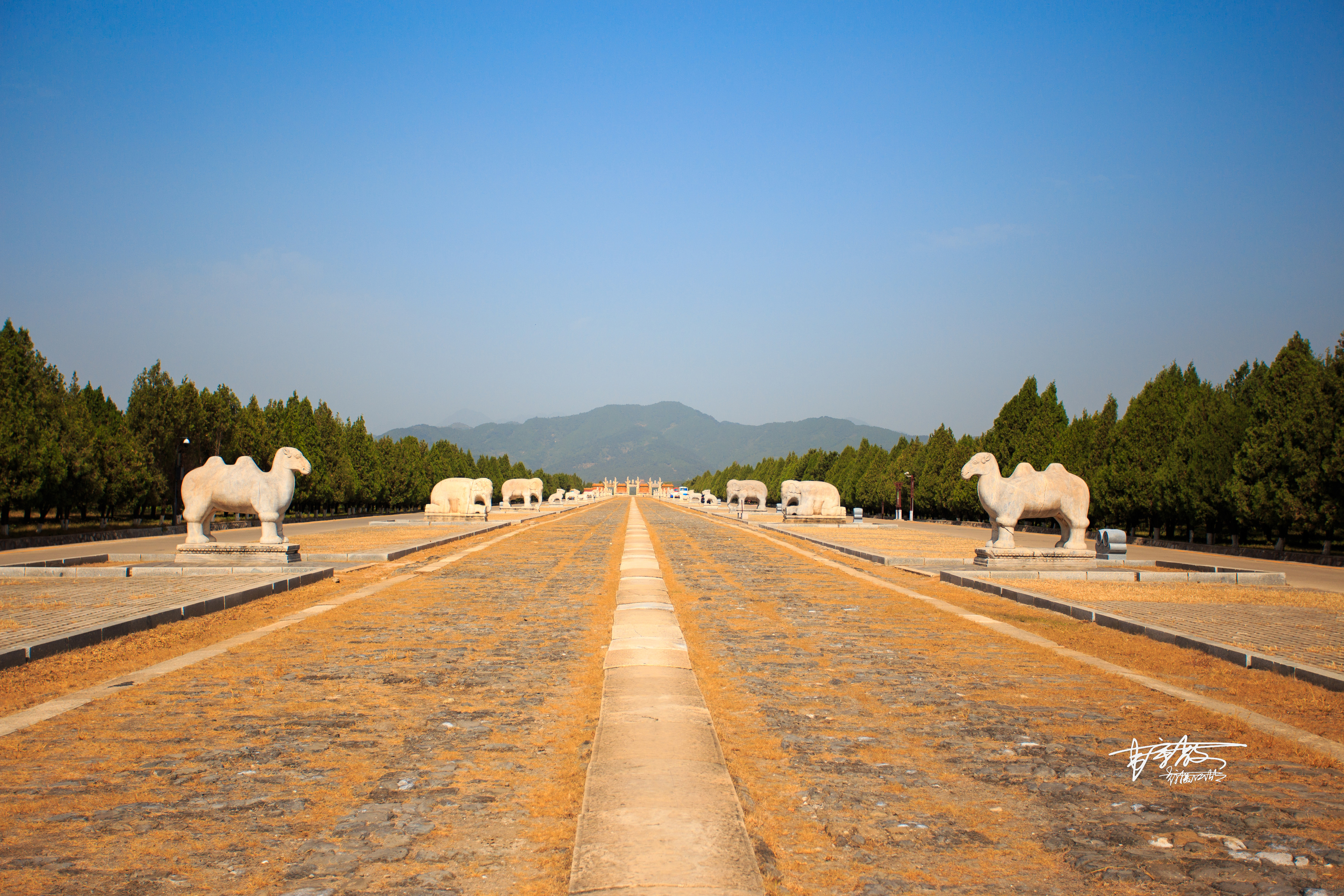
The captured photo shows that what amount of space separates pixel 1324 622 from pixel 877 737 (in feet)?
28.7

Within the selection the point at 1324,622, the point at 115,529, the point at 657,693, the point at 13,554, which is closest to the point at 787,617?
the point at 657,693

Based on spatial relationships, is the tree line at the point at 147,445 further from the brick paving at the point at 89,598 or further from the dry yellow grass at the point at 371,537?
the brick paving at the point at 89,598

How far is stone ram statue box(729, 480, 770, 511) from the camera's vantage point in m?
56.8

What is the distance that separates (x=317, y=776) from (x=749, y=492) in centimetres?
5441

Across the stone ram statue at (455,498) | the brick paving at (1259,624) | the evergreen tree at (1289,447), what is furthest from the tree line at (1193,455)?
the stone ram statue at (455,498)

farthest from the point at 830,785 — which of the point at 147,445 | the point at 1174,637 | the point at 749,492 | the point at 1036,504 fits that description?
the point at 749,492

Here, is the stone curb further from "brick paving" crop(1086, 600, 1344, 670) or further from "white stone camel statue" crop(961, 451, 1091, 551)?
"white stone camel statue" crop(961, 451, 1091, 551)

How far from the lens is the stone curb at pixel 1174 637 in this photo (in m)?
7.17

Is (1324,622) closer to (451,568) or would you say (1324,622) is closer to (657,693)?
(657,693)

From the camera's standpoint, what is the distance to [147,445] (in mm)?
35750

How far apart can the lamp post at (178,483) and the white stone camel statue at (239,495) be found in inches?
824

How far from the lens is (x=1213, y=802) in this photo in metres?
4.36

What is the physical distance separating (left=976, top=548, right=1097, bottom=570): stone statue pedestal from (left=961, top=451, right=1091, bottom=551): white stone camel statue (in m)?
0.16

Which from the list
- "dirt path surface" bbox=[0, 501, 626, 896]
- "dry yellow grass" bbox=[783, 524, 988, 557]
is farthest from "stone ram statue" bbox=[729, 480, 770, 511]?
"dirt path surface" bbox=[0, 501, 626, 896]
